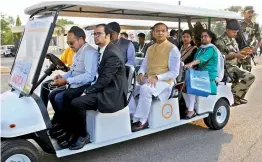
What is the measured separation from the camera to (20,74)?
3.40m

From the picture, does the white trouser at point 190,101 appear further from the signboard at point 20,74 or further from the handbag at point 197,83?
the signboard at point 20,74

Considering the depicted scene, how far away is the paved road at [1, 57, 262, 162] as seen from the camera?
12.7 feet

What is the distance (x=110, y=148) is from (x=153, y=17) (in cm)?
244

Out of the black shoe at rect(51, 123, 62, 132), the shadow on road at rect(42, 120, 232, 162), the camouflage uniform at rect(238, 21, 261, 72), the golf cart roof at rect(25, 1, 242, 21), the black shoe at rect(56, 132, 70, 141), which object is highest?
the golf cart roof at rect(25, 1, 242, 21)

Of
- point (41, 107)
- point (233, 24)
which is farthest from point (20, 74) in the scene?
point (233, 24)

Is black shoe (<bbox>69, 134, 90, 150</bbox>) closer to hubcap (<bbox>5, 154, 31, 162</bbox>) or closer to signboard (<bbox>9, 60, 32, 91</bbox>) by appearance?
hubcap (<bbox>5, 154, 31, 162</bbox>)

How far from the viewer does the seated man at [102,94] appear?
346 centimetres

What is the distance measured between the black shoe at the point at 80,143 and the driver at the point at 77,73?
1.11 feet

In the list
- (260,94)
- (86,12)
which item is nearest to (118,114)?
(86,12)

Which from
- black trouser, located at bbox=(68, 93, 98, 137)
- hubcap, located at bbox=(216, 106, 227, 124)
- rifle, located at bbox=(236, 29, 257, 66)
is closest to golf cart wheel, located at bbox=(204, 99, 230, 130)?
hubcap, located at bbox=(216, 106, 227, 124)

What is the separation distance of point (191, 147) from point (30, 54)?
239 cm

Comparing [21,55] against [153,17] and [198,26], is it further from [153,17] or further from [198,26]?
[198,26]

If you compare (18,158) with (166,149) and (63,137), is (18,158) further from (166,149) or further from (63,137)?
(166,149)

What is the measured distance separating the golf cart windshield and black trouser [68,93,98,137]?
0.53 metres
